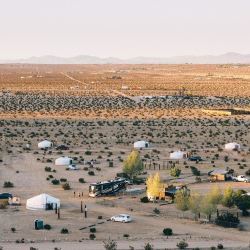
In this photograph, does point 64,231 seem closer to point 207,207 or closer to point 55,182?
point 207,207

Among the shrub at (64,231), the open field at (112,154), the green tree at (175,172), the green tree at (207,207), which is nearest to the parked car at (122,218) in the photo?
the open field at (112,154)

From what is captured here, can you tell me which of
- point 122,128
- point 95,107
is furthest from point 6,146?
point 95,107

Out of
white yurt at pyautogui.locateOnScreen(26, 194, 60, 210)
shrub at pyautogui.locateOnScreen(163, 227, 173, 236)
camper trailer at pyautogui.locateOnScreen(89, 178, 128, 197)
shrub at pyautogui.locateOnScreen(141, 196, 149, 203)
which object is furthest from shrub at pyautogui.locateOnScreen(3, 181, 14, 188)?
shrub at pyautogui.locateOnScreen(163, 227, 173, 236)

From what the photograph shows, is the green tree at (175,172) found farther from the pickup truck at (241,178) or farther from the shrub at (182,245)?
the shrub at (182,245)

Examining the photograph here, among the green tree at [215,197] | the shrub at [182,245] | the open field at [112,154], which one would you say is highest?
the green tree at [215,197]

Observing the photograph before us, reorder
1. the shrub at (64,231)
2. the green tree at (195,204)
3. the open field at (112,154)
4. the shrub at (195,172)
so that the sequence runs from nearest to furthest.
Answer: the open field at (112,154), the shrub at (64,231), the green tree at (195,204), the shrub at (195,172)

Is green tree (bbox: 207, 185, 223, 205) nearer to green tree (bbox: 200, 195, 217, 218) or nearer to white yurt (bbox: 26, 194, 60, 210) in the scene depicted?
green tree (bbox: 200, 195, 217, 218)

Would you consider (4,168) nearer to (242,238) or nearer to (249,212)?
(249,212)

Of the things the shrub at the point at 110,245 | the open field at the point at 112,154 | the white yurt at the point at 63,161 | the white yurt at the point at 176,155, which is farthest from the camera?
the white yurt at the point at 176,155
